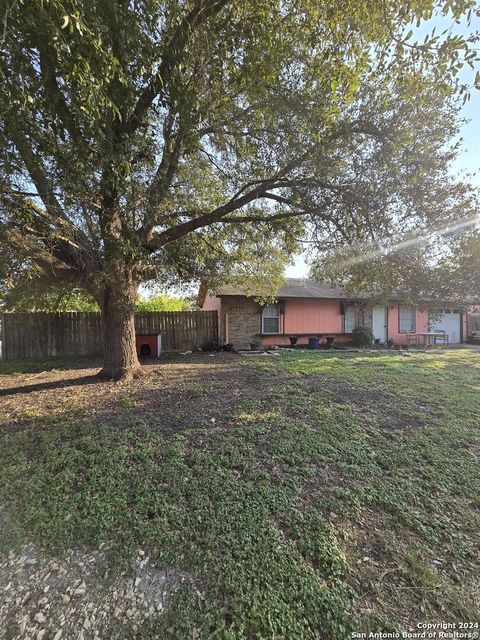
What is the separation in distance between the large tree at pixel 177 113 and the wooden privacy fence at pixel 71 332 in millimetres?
4985

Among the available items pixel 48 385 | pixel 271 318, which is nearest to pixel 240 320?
pixel 271 318

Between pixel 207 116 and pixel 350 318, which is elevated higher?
pixel 207 116

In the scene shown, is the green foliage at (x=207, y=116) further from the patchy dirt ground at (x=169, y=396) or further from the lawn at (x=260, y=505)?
the lawn at (x=260, y=505)

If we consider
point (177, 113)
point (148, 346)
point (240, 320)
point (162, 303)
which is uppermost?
point (177, 113)

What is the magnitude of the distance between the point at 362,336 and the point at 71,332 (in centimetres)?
1195

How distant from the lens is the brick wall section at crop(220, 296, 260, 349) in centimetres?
1259

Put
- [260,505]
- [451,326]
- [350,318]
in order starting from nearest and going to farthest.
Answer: [260,505], [350,318], [451,326]

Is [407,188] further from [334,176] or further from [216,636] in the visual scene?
[216,636]

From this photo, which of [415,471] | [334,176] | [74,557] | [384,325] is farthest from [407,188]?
[384,325]

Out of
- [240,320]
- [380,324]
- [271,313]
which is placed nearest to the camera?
[240,320]

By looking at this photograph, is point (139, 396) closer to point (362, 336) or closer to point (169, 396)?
point (169, 396)

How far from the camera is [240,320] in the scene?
42.0 ft

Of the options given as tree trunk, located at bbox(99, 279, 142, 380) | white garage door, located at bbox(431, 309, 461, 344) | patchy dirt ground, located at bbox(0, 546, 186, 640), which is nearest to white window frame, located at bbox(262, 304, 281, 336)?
tree trunk, located at bbox(99, 279, 142, 380)

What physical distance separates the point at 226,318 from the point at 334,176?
8299 mm
